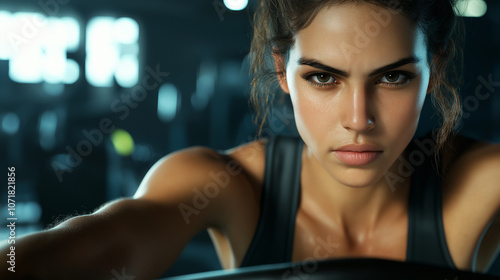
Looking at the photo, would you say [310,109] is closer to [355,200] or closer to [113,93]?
[355,200]

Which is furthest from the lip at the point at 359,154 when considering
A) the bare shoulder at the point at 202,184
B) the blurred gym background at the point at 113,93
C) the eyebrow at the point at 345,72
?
the blurred gym background at the point at 113,93

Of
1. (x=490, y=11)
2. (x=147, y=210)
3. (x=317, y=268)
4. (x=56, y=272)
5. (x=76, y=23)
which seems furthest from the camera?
(x=76, y=23)

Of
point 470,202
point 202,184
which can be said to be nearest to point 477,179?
point 470,202

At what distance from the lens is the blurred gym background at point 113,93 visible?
2887 mm

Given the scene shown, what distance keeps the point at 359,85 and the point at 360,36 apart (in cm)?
7

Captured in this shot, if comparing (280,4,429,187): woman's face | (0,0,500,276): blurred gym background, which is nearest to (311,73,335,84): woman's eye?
(280,4,429,187): woman's face

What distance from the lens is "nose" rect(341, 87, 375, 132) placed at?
65 cm

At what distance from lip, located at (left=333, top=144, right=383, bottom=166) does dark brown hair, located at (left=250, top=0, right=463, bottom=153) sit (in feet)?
0.60

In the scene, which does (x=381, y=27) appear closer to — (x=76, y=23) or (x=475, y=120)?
(x=475, y=120)

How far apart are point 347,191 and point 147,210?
384 mm

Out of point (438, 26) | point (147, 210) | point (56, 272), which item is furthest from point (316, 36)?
point (56, 272)

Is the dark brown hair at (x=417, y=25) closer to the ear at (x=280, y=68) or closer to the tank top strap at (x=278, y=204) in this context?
the ear at (x=280, y=68)

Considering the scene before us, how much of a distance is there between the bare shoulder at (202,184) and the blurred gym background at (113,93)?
193cm

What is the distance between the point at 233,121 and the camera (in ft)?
10.5
